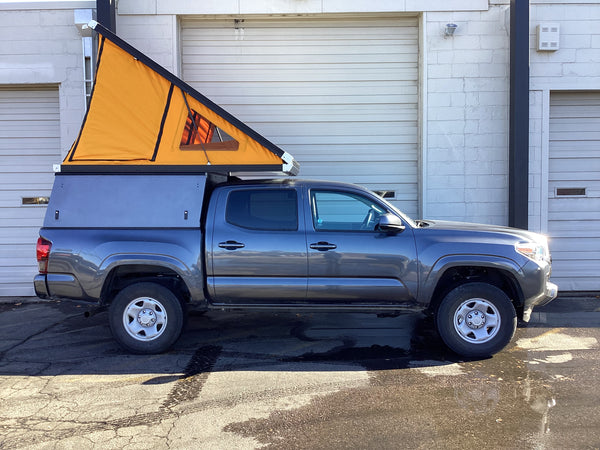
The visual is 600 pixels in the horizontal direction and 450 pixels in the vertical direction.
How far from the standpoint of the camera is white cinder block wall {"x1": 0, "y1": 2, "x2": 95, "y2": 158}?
8945 millimetres

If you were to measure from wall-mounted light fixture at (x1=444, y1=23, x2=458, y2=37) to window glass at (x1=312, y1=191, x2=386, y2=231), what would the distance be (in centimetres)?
459

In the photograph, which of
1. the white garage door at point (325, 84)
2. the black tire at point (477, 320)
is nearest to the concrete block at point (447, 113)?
the white garage door at point (325, 84)

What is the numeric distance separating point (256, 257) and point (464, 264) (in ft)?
7.23

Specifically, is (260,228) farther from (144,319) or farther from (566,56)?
(566,56)

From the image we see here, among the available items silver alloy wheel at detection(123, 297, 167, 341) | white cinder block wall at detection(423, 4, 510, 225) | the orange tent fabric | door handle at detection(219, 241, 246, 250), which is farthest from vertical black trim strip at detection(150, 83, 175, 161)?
white cinder block wall at detection(423, 4, 510, 225)

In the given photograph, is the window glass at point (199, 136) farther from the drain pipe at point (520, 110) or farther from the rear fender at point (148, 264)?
the drain pipe at point (520, 110)

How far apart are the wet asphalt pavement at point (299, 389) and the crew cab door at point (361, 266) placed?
26.2 inches

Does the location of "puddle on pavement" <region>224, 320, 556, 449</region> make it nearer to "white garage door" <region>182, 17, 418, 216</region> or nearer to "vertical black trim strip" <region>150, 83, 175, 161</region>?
"vertical black trim strip" <region>150, 83, 175, 161</region>

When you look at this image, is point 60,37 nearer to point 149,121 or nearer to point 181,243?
point 149,121

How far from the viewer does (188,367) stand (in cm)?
541

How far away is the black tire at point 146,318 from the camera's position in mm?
5746

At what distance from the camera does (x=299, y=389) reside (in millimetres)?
4777

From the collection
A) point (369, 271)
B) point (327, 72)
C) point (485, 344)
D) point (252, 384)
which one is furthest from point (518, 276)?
point (327, 72)

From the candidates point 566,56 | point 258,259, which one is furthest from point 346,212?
point 566,56
